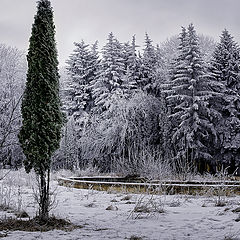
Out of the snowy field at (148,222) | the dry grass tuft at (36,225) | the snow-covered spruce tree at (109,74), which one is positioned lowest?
the snowy field at (148,222)

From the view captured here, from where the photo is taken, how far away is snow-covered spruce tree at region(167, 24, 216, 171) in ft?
66.2

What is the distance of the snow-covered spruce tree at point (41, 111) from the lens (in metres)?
5.72

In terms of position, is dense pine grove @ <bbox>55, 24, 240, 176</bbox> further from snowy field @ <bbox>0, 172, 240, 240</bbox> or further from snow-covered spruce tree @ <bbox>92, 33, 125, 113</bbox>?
snowy field @ <bbox>0, 172, 240, 240</bbox>

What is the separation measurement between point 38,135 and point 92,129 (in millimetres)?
17246

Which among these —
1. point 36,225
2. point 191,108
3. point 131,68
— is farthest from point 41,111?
point 131,68

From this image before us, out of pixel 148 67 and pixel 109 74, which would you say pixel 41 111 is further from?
pixel 148 67

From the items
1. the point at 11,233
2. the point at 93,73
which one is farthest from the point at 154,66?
the point at 11,233

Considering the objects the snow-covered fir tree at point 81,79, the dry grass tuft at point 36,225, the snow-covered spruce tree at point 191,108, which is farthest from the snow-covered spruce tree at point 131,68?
the dry grass tuft at point 36,225

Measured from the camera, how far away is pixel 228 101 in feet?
69.2

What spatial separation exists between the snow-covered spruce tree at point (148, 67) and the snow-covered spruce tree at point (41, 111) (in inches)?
733

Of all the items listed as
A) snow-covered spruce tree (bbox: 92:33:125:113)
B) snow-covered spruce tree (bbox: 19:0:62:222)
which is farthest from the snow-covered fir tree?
snow-covered spruce tree (bbox: 19:0:62:222)

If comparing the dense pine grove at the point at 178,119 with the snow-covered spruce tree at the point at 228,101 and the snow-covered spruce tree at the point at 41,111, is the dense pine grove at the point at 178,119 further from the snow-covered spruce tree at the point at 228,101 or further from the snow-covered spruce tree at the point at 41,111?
the snow-covered spruce tree at the point at 41,111

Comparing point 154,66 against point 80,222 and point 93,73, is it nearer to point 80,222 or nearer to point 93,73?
point 93,73

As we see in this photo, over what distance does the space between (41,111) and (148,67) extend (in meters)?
21.7
